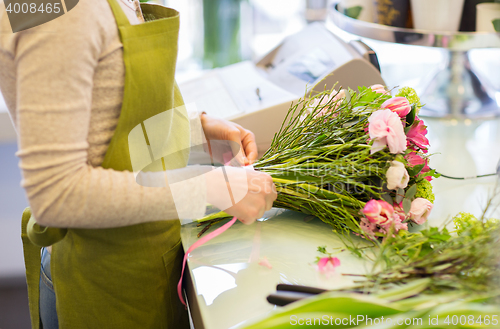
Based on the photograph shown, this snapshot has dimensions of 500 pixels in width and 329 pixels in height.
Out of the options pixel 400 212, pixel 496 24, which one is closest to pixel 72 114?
pixel 400 212

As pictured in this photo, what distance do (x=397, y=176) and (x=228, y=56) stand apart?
178 centimetres

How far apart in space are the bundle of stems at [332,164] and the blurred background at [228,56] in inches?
25.0

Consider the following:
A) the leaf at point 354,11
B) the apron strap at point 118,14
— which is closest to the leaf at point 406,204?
the apron strap at point 118,14

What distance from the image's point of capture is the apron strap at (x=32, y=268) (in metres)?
0.68

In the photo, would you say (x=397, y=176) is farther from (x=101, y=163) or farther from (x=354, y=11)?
(x=354, y=11)

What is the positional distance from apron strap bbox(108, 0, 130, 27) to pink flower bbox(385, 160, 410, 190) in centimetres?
39

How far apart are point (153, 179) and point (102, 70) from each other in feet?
0.46

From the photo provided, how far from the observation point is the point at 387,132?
1.84 ft

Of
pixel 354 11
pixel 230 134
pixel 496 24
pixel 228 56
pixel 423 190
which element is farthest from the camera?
pixel 228 56

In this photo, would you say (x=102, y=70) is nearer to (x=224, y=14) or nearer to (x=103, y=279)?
(x=103, y=279)

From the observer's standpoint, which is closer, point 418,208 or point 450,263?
point 450,263

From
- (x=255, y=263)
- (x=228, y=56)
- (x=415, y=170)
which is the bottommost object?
(x=228, y=56)

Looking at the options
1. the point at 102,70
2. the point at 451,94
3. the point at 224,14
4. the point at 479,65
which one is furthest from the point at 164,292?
the point at 224,14

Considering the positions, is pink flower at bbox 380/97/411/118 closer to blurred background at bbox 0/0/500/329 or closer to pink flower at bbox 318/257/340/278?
pink flower at bbox 318/257/340/278
